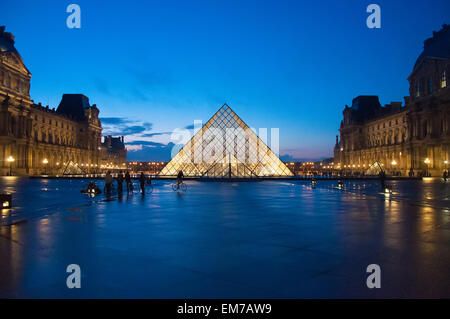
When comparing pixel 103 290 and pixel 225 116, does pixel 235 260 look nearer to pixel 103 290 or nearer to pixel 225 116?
pixel 103 290

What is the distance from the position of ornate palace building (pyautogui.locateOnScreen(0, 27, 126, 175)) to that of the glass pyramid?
19.9 metres

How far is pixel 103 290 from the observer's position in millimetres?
3088

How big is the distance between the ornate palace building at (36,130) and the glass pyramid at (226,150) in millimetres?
19859

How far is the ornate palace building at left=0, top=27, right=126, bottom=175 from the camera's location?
43844 mm

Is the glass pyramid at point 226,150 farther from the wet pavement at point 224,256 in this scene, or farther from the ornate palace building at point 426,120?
the wet pavement at point 224,256

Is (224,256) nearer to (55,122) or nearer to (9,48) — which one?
(9,48)

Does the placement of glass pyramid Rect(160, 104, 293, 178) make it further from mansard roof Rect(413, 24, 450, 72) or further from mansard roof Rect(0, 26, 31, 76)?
mansard roof Rect(0, 26, 31, 76)

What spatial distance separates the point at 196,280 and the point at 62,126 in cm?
7256

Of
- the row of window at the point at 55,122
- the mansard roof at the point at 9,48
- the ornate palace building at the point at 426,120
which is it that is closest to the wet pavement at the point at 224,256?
the ornate palace building at the point at 426,120

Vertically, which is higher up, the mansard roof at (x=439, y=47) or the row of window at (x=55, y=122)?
the mansard roof at (x=439, y=47)

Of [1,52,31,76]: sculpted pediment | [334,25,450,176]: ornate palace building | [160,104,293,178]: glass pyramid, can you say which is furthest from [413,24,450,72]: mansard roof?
[1,52,31,76]: sculpted pediment

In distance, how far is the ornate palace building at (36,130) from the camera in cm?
4384

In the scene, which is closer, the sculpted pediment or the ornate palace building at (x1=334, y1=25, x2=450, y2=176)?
the ornate palace building at (x1=334, y1=25, x2=450, y2=176)
